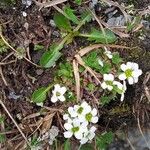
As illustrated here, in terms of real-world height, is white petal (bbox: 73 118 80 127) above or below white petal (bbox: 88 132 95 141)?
above

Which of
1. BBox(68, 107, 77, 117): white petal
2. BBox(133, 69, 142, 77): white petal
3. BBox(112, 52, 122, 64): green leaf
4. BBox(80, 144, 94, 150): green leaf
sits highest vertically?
BBox(112, 52, 122, 64): green leaf

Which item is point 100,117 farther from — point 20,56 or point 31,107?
point 20,56

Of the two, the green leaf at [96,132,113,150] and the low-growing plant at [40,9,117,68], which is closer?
the low-growing plant at [40,9,117,68]

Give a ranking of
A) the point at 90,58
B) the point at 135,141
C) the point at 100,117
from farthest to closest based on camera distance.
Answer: the point at 135,141
the point at 100,117
the point at 90,58

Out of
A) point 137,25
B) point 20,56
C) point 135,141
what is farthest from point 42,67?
point 135,141

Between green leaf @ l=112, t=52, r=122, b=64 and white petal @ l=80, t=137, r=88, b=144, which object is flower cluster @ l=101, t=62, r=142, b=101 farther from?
white petal @ l=80, t=137, r=88, b=144

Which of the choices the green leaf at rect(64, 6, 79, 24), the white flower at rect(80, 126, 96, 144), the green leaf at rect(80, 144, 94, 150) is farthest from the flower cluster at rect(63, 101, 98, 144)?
the green leaf at rect(64, 6, 79, 24)
